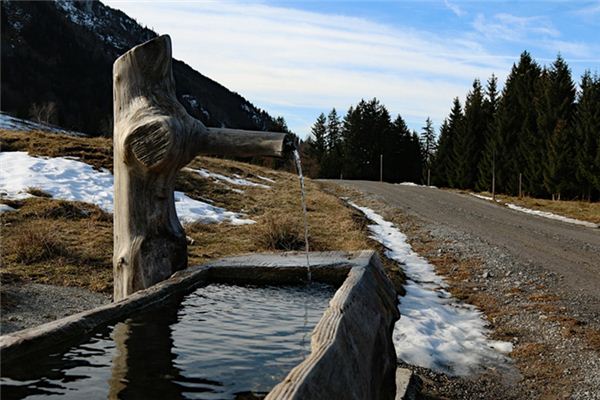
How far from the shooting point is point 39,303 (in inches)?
250

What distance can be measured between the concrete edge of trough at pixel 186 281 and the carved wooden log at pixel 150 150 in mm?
297

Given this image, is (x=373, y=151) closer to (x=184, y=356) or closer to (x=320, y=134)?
(x=320, y=134)

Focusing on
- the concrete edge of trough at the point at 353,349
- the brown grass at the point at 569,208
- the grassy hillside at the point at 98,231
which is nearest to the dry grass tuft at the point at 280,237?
the grassy hillside at the point at 98,231

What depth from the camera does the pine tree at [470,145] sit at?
41594 millimetres

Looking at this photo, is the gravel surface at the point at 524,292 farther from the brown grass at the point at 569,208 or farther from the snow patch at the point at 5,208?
the snow patch at the point at 5,208

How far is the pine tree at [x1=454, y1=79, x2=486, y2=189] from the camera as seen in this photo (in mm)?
41594

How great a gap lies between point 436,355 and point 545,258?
6342 mm

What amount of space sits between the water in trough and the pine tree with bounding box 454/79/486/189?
130ft

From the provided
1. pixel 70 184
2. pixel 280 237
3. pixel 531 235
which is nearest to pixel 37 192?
pixel 70 184

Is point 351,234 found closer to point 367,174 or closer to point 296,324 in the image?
point 296,324

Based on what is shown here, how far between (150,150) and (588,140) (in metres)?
30.5

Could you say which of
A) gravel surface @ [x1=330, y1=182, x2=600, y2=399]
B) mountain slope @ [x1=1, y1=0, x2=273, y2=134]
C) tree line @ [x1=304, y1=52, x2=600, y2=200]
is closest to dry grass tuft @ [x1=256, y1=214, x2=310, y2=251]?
gravel surface @ [x1=330, y1=182, x2=600, y2=399]

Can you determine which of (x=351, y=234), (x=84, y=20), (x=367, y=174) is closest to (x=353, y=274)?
(x=351, y=234)

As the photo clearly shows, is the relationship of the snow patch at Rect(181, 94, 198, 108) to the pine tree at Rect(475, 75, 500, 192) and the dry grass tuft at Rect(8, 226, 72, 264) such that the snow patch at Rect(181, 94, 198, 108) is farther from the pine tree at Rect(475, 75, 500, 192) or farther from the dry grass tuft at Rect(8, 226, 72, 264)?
the dry grass tuft at Rect(8, 226, 72, 264)
